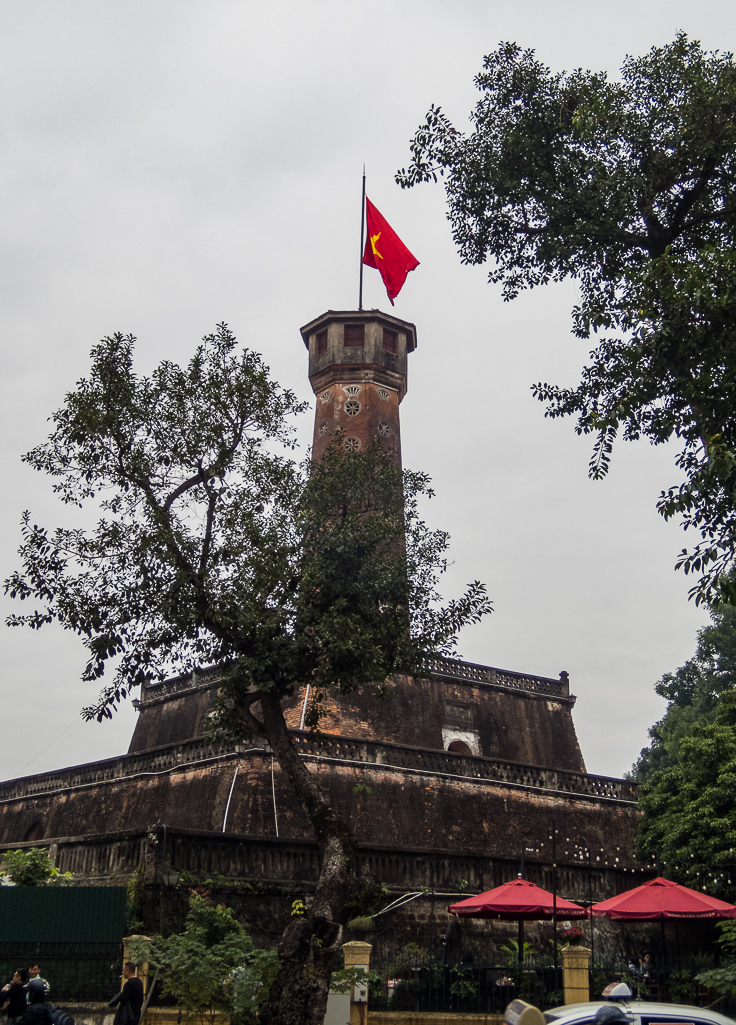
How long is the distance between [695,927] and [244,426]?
1194 centimetres

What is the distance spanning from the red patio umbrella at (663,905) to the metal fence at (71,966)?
6.61 metres

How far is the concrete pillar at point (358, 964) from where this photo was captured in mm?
10859

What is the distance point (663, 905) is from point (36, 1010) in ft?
27.1

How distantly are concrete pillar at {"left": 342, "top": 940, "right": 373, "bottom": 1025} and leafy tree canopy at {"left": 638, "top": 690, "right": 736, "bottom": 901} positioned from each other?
7023 mm

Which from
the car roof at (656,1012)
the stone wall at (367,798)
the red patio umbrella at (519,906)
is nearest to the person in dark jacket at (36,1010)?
the car roof at (656,1012)

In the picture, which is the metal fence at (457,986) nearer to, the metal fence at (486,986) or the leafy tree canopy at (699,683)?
the metal fence at (486,986)

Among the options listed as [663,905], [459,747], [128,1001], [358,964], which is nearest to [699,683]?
[459,747]

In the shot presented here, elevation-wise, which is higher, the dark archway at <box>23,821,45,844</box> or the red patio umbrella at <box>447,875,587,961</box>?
the dark archway at <box>23,821,45,844</box>

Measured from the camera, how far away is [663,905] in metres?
12.5

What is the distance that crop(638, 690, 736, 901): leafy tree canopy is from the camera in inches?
606

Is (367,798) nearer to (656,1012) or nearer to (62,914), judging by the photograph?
(62,914)

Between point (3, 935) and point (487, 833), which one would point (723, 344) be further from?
point (487, 833)

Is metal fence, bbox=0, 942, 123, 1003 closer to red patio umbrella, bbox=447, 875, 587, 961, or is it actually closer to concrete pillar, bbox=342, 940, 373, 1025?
concrete pillar, bbox=342, 940, 373, 1025

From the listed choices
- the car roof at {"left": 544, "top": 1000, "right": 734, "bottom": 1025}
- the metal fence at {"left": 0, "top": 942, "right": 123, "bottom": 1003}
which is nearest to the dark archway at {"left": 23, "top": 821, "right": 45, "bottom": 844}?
the metal fence at {"left": 0, "top": 942, "right": 123, "bottom": 1003}
